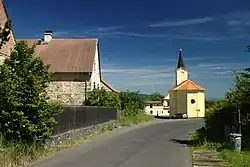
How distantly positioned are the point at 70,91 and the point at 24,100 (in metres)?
28.8

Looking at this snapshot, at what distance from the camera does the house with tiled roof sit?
1729 inches

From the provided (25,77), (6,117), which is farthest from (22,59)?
(6,117)

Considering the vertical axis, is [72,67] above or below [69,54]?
below

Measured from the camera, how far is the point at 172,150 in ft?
59.1

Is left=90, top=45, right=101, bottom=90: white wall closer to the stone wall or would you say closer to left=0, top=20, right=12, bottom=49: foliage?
the stone wall

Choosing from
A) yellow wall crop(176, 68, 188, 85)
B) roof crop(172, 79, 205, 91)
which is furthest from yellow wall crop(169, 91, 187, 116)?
yellow wall crop(176, 68, 188, 85)

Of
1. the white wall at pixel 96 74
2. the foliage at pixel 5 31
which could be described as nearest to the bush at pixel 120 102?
the white wall at pixel 96 74

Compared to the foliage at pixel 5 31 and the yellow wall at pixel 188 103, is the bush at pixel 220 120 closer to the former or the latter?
the foliage at pixel 5 31

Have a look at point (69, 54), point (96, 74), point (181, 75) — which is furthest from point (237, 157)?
point (181, 75)

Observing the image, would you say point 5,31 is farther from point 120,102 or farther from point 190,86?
point 190,86

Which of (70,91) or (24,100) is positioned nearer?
(24,100)

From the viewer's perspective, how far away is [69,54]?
46.4 m

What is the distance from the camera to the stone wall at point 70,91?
4375 cm

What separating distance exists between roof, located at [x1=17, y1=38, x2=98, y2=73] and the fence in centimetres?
928
